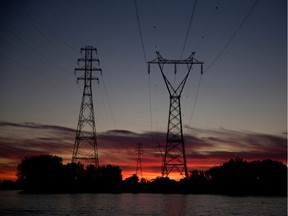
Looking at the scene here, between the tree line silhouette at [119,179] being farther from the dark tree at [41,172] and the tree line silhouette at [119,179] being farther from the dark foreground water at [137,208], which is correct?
the dark foreground water at [137,208]

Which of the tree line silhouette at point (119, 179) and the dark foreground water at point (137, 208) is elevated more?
the tree line silhouette at point (119, 179)

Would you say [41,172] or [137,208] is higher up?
[41,172]

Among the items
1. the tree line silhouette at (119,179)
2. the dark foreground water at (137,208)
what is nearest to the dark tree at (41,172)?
the tree line silhouette at (119,179)

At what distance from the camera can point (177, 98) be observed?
70.9m

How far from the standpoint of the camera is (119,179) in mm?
172500

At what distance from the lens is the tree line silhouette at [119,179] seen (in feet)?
477

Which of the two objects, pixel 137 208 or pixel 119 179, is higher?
pixel 119 179

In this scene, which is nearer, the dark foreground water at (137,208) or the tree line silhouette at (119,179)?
the dark foreground water at (137,208)

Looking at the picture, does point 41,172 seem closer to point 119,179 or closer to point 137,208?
point 119,179

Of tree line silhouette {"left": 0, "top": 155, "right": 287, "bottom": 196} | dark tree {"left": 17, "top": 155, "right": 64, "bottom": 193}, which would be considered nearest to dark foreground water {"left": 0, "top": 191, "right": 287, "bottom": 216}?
tree line silhouette {"left": 0, "top": 155, "right": 287, "bottom": 196}

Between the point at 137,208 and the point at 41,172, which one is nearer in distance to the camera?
the point at 137,208

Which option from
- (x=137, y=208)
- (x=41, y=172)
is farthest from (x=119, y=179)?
(x=137, y=208)

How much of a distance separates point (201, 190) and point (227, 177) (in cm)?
6174

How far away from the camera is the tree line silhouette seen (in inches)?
5728
